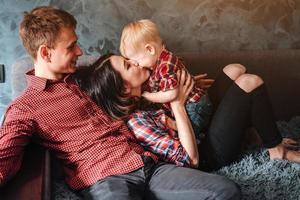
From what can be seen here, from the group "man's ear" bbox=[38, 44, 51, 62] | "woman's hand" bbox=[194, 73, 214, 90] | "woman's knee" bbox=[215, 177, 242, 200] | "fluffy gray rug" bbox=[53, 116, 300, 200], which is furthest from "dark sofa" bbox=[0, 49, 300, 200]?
"woman's knee" bbox=[215, 177, 242, 200]

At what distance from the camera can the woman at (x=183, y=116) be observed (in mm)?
1538

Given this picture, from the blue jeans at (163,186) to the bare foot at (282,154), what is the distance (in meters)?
0.41

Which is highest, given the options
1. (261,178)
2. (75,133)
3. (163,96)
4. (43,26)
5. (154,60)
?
(43,26)

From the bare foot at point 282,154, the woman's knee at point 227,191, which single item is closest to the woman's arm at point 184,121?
the woman's knee at point 227,191

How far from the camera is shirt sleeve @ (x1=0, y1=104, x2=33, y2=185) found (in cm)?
125

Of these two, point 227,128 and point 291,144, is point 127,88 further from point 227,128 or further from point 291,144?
point 291,144

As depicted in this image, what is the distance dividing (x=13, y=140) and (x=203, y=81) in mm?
886

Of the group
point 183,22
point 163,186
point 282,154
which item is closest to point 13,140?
point 163,186

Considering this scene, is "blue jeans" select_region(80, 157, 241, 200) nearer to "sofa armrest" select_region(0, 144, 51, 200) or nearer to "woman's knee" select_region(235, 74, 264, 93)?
"sofa armrest" select_region(0, 144, 51, 200)

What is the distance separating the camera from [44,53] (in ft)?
4.78

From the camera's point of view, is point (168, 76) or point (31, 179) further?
point (168, 76)

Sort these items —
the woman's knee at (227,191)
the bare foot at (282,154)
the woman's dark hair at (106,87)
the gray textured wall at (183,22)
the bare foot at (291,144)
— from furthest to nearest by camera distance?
the gray textured wall at (183,22) < the bare foot at (291,144) < the bare foot at (282,154) < the woman's dark hair at (106,87) < the woman's knee at (227,191)

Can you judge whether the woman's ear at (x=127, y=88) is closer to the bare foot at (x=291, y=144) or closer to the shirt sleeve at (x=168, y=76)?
the shirt sleeve at (x=168, y=76)

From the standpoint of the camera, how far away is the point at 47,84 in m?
1.47
